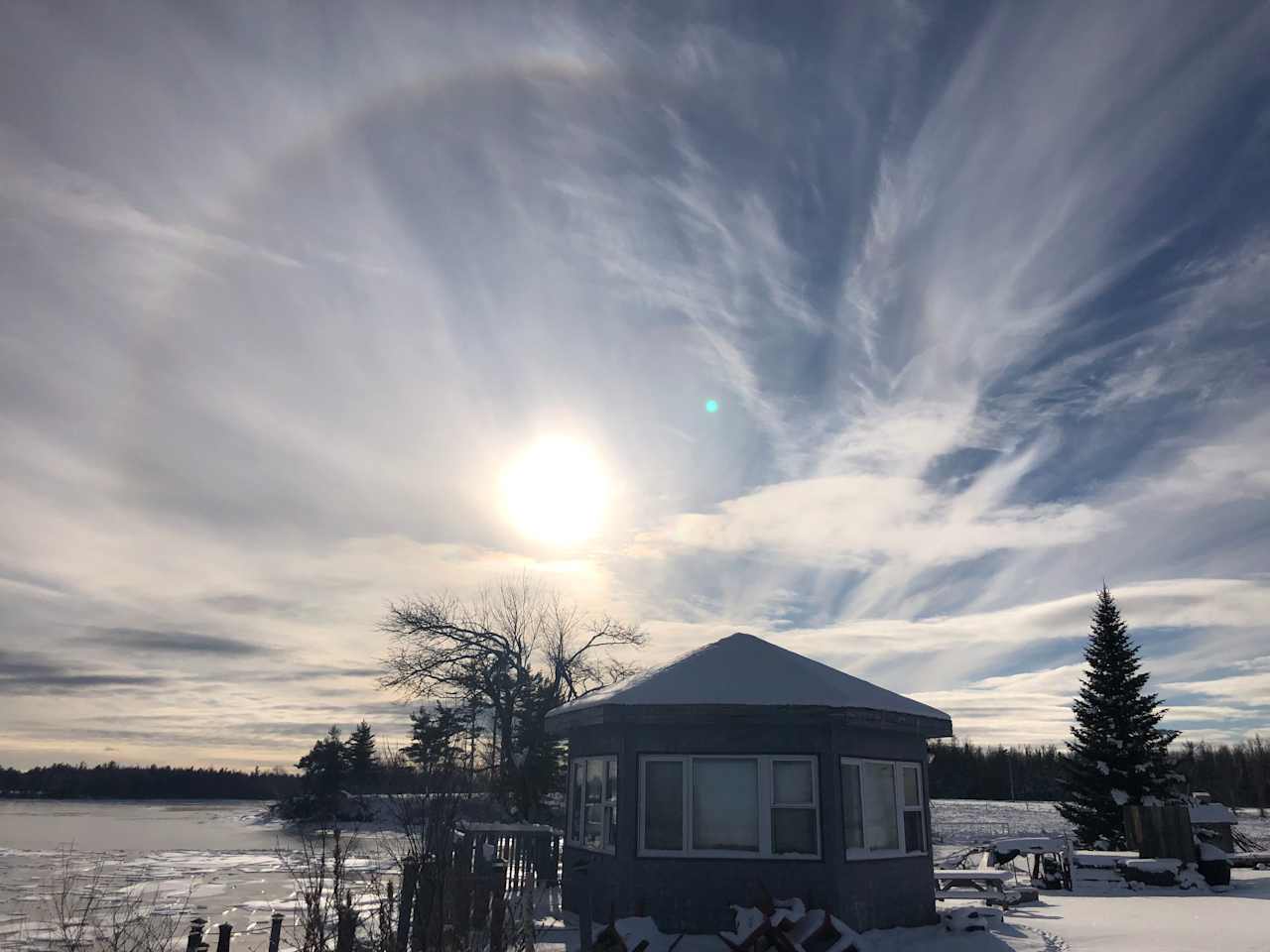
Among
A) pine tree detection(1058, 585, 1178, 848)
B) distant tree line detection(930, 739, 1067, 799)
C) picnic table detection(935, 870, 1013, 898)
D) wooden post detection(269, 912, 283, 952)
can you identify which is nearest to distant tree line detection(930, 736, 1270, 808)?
distant tree line detection(930, 739, 1067, 799)

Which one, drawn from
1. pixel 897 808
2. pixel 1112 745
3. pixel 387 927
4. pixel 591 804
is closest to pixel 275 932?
pixel 591 804

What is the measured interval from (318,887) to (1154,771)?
34.4m

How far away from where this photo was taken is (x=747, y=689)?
1244 cm

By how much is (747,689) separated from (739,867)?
2320mm

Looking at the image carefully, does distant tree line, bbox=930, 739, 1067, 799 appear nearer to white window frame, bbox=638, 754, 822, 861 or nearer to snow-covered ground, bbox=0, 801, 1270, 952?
snow-covered ground, bbox=0, 801, 1270, 952

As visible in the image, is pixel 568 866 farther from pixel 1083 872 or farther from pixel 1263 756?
pixel 1263 756

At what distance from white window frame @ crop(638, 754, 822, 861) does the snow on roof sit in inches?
32.0

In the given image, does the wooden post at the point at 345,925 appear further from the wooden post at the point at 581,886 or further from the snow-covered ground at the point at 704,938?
the wooden post at the point at 581,886

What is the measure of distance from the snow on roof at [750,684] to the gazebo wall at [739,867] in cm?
32

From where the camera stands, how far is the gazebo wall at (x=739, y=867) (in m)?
11.7

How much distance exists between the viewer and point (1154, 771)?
1262 inches

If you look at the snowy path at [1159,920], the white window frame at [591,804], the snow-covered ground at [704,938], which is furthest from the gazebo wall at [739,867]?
the snowy path at [1159,920]

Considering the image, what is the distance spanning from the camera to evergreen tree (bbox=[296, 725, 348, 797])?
58.5 metres

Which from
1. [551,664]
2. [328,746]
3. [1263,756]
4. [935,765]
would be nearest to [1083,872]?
[551,664]
